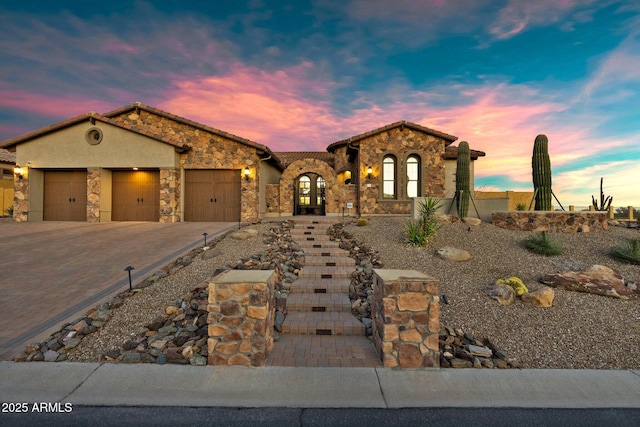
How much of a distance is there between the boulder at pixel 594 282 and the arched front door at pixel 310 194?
13299 millimetres

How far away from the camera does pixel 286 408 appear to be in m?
2.91

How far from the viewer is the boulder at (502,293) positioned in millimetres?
5375

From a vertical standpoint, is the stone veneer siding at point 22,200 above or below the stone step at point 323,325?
above

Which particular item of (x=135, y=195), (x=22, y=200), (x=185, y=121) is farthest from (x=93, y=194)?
(x=185, y=121)

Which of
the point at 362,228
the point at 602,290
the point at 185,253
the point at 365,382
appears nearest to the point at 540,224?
the point at 602,290

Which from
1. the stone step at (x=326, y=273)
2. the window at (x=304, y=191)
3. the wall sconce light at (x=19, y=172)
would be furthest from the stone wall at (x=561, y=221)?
the wall sconce light at (x=19, y=172)

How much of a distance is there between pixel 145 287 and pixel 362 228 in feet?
23.9

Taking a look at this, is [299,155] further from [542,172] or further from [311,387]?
[311,387]

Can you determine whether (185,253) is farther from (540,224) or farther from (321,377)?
(540,224)

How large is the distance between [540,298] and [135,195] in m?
16.9

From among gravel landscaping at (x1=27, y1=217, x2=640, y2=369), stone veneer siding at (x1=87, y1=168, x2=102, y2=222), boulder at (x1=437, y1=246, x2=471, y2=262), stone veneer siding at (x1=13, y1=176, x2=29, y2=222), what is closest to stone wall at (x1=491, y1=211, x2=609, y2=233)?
gravel landscaping at (x1=27, y1=217, x2=640, y2=369)

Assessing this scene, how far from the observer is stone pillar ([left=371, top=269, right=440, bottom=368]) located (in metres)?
3.68

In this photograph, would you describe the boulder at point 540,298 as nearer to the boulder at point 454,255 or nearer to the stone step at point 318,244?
the boulder at point 454,255

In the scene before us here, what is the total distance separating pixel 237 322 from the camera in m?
Result: 3.72
